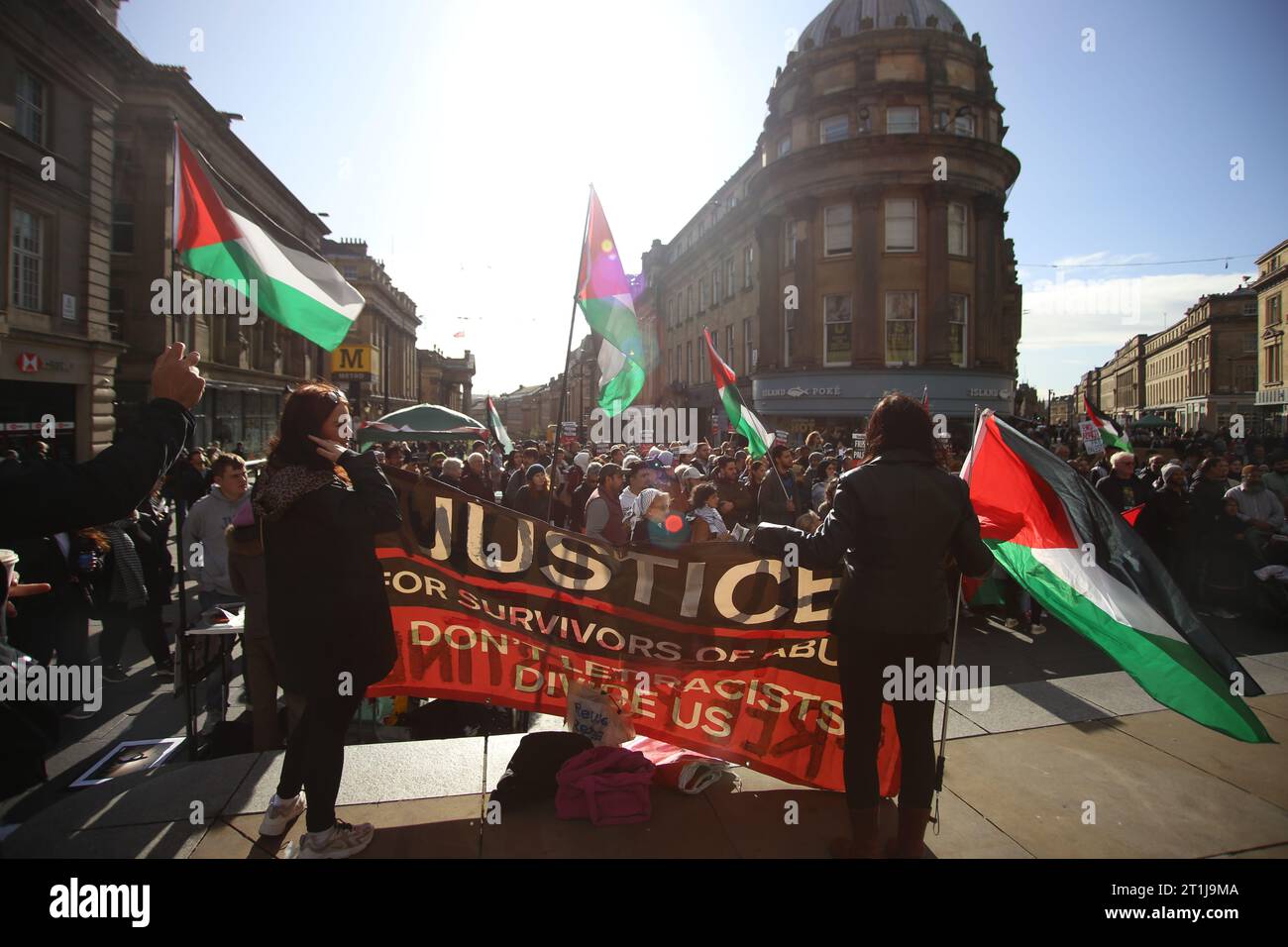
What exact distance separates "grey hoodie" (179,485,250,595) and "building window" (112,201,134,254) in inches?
1162

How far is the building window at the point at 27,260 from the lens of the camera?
17.7 metres

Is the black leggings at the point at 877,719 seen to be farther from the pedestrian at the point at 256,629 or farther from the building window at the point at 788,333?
the building window at the point at 788,333

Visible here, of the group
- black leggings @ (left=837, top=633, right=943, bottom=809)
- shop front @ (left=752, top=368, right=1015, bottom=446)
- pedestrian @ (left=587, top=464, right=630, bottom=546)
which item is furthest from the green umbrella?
shop front @ (left=752, top=368, right=1015, bottom=446)

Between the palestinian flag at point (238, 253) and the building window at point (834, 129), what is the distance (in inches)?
1086

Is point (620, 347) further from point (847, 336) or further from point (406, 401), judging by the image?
point (406, 401)

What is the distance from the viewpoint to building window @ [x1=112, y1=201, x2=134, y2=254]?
27844mm

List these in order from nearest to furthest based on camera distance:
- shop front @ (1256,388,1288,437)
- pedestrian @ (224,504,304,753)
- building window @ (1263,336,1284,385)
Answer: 1. pedestrian @ (224,504,304,753)
2. shop front @ (1256,388,1288,437)
3. building window @ (1263,336,1284,385)

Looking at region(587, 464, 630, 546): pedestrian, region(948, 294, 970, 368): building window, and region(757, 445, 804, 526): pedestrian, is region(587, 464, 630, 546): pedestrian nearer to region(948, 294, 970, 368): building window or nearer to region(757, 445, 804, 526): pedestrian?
region(757, 445, 804, 526): pedestrian

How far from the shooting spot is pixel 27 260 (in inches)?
715

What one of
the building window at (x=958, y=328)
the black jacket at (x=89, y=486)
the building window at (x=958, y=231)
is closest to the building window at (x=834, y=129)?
the building window at (x=958, y=231)

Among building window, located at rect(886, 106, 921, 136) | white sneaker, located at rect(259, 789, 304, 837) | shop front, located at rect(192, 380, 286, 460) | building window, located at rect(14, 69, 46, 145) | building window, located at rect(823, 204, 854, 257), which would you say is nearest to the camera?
white sneaker, located at rect(259, 789, 304, 837)

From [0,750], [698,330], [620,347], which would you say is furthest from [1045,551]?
[698,330]
